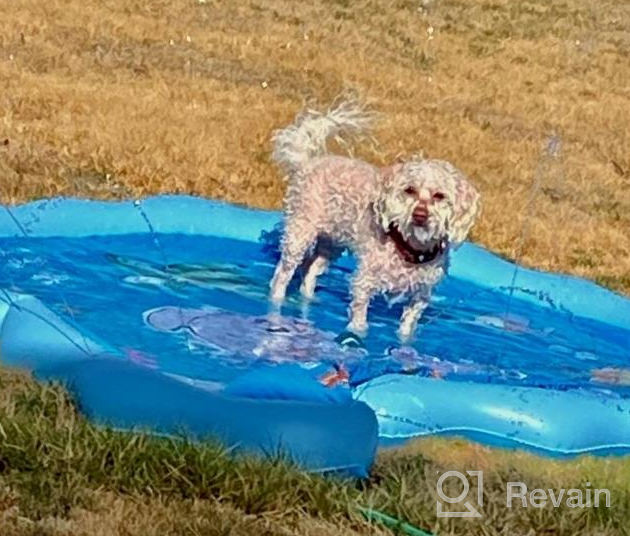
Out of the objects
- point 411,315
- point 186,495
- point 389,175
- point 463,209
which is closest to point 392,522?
point 186,495

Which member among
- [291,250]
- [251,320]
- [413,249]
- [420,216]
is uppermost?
[420,216]

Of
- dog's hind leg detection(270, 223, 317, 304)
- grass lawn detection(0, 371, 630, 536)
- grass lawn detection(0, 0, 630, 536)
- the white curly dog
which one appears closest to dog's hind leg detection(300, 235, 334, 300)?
the white curly dog

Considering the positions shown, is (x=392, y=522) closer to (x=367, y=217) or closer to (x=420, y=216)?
(x=420, y=216)

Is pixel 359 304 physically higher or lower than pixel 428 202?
lower

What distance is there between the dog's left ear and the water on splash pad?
58 cm

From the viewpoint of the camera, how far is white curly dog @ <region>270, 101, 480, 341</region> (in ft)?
20.0

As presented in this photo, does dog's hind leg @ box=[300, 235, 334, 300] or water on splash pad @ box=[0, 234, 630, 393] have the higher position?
dog's hind leg @ box=[300, 235, 334, 300]

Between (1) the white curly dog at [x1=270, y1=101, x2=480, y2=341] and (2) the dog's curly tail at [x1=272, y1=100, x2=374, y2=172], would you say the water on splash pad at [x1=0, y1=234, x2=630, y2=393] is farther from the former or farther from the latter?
(2) the dog's curly tail at [x1=272, y1=100, x2=374, y2=172]

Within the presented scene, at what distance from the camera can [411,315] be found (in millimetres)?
6641

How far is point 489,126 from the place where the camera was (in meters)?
12.5

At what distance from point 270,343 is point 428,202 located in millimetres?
926

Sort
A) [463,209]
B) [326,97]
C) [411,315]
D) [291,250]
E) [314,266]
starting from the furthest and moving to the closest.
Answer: [326,97] → [314,266] → [291,250] → [411,315] → [463,209]

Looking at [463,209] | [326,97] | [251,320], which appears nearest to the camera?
[463,209]

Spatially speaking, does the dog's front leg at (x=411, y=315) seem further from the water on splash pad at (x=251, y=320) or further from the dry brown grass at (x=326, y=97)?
the dry brown grass at (x=326, y=97)
